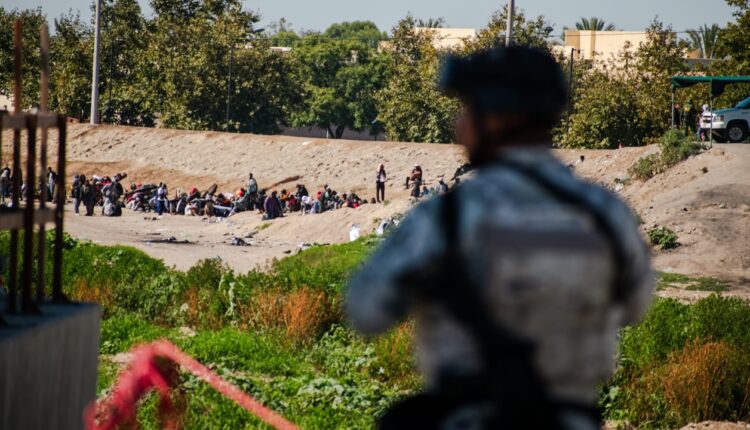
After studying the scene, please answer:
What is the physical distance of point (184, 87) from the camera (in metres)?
69.4

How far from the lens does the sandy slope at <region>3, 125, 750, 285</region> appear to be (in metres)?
30.3

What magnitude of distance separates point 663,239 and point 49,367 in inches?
973

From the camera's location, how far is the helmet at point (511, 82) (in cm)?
366

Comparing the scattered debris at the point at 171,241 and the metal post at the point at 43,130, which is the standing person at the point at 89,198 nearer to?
the scattered debris at the point at 171,241

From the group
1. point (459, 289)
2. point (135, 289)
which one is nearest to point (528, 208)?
point (459, 289)

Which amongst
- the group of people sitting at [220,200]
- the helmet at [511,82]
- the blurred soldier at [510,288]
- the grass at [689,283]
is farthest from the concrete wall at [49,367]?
the group of people sitting at [220,200]

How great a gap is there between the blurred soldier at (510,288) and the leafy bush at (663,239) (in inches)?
1024

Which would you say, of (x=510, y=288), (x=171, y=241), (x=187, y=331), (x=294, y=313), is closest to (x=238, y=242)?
(x=171, y=241)

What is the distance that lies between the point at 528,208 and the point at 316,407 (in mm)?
8821

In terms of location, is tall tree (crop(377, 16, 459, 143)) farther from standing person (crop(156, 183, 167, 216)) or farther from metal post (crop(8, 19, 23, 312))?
metal post (crop(8, 19, 23, 312))

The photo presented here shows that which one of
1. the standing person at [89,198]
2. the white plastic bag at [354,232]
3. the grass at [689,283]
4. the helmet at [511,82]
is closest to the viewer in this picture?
the helmet at [511,82]

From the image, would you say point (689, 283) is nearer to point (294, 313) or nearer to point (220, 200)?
point (294, 313)

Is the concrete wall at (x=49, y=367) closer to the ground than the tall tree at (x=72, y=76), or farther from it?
closer to the ground

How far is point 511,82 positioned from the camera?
3.66 m
